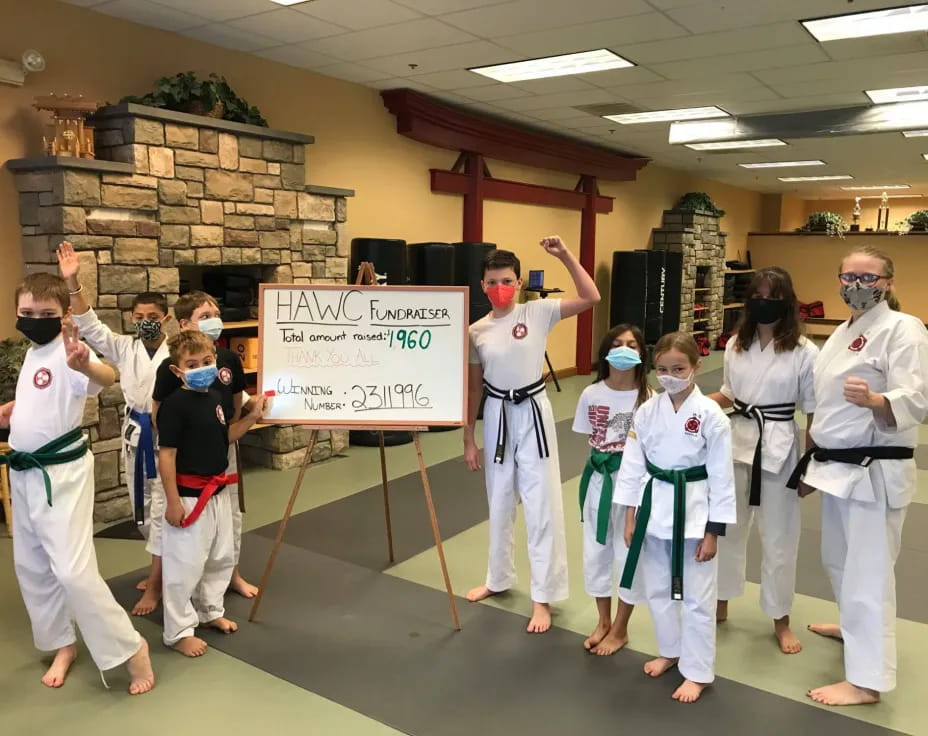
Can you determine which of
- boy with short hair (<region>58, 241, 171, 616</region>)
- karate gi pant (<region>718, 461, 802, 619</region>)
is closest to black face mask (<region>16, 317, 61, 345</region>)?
boy with short hair (<region>58, 241, 171, 616</region>)

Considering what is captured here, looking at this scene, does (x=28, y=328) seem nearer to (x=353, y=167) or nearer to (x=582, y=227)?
(x=353, y=167)

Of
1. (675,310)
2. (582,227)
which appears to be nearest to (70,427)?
(582,227)

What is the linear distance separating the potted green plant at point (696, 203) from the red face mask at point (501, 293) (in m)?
9.12

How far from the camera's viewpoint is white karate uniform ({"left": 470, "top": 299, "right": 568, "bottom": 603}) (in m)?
2.95

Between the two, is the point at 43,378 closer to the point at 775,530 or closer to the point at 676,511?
the point at 676,511

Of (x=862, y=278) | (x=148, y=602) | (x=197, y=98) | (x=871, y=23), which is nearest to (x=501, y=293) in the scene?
(x=862, y=278)

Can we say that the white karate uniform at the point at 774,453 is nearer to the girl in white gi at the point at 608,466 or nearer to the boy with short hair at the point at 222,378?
the girl in white gi at the point at 608,466

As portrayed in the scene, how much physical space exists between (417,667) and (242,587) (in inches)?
38.8

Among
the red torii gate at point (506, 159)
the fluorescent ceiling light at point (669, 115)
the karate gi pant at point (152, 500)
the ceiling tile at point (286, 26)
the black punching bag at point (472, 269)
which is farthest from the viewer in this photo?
the fluorescent ceiling light at point (669, 115)

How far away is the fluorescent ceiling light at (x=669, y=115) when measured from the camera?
694cm

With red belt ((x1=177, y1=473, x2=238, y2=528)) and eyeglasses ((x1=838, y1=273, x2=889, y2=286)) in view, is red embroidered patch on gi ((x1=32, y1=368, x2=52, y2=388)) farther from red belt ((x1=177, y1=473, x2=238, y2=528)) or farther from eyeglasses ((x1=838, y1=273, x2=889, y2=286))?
eyeglasses ((x1=838, y1=273, x2=889, y2=286))

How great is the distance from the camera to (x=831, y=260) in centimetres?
1395

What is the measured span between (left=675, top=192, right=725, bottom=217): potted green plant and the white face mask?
948 cm

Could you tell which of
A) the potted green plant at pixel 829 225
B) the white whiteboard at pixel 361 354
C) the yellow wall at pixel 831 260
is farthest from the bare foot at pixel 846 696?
the potted green plant at pixel 829 225
